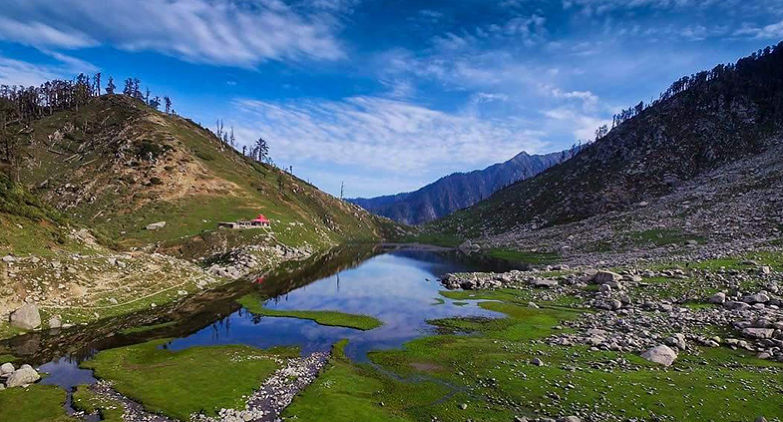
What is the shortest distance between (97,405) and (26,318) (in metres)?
25.5

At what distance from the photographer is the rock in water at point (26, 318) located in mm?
45469

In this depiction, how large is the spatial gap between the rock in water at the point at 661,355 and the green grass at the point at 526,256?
80.6m

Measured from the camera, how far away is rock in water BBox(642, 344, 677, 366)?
34.6 metres

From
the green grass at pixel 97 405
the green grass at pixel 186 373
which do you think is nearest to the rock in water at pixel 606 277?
the green grass at pixel 186 373

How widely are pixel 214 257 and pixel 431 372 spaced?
80605 mm

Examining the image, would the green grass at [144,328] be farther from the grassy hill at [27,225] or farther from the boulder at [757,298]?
the boulder at [757,298]

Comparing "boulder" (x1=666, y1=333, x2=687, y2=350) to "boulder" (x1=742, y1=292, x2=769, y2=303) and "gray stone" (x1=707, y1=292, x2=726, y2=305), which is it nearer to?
"gray stone" (x1=707, y1=292, x2=726, y2=305)

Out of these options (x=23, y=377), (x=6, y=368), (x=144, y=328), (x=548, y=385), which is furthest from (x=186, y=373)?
(x=548, y=385)

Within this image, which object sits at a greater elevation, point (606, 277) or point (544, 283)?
point (606, 277)

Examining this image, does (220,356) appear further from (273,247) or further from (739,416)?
(273,247)

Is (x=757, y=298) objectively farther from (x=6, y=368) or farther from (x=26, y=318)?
(x=26, y=318)

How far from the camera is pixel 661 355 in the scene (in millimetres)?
35156

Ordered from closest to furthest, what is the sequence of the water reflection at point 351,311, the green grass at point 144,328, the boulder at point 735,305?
the boulder at point 735,305
the water reflection at point 351,311
the green grass at point 144,328

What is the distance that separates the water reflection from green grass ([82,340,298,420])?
3522 millimetres
